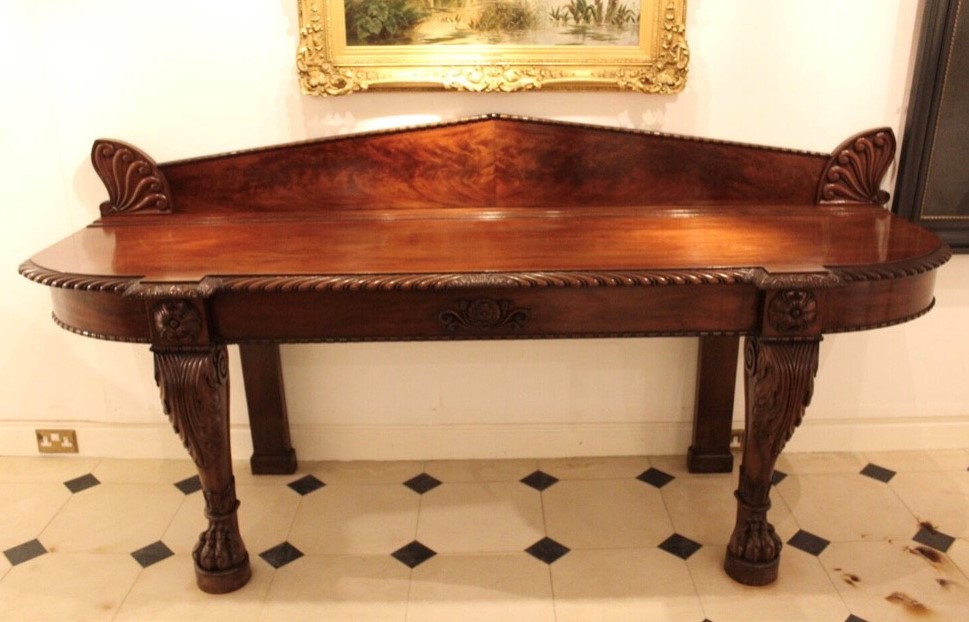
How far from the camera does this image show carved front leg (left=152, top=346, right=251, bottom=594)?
1.91 metres

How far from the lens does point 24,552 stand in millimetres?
2400

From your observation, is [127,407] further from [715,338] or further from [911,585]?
[911,585]

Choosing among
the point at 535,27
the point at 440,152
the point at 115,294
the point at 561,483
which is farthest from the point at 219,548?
the point at 535,27

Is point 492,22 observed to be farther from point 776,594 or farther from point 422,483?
point 776,594

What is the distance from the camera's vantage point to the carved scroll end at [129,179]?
241cm

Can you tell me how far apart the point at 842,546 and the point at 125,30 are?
266 cm

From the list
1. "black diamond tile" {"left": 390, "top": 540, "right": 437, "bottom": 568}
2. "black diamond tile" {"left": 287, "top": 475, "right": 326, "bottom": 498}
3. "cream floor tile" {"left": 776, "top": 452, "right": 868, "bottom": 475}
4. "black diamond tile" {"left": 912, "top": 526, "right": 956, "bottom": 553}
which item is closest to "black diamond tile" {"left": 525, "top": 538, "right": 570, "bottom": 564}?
"black diamond tile" {"left": 390, "top": 540, "right": 437, "bottom": 568}

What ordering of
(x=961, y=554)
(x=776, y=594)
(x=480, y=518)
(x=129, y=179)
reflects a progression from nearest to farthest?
1. (x=776, y=594)
2. (x=961, y=554)
3. (x=129, y=179)
4. (x=480, y=518)

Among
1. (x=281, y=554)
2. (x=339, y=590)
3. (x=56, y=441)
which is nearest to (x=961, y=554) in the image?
(x=339, y=590)

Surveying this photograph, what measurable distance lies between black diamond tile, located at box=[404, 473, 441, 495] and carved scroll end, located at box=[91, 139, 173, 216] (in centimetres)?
120

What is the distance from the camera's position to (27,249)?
2.63 meters

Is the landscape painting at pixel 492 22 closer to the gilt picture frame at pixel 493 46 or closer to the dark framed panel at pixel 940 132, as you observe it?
the gilt picture frame at pixel 493 46

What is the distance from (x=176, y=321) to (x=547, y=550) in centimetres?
126

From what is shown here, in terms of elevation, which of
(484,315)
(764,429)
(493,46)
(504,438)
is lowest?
(504,438)
